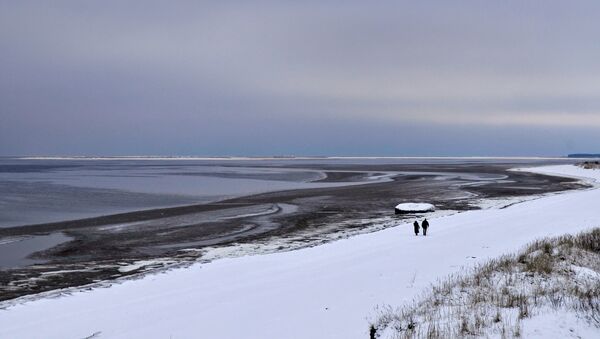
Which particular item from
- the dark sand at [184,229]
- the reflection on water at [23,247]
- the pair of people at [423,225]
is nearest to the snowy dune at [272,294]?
the pair of people at [423,225]

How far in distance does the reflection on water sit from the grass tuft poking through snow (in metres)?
12.6

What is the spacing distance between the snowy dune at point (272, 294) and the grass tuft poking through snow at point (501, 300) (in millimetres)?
707

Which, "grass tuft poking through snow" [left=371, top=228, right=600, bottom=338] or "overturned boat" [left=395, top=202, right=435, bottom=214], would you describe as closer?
"grass tuft poking through snow" [left=371, top=228, right=600, bottom=338]

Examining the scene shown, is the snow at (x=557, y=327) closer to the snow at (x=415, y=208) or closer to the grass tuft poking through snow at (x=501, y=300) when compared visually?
the grass tuft poking through snow at (x=501, y=300)

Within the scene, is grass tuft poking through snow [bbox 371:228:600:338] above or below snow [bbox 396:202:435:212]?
above

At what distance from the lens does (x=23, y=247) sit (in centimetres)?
1872

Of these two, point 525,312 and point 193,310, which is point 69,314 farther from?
point 525,312

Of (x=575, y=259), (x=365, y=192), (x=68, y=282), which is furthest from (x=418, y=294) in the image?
(x=365, y=192)

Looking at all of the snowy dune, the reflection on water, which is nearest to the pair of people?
the snowy dune

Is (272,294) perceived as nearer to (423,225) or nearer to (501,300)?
(501,300)

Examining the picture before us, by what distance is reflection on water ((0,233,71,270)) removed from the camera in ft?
52.3

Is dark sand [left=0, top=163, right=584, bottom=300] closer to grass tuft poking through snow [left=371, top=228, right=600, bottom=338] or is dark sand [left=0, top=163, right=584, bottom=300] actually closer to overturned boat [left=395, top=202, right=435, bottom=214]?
overturned boat [left=395, top=202, right=435, bottom=214]

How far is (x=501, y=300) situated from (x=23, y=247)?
17178 mm

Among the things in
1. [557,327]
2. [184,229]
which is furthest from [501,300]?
[184,229]
